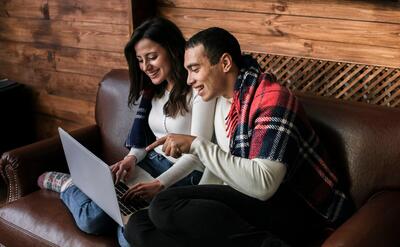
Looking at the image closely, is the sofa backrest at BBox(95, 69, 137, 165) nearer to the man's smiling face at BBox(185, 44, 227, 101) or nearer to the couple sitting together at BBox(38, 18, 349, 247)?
the couple sitting together at BBox(38, 18, 349, 247)

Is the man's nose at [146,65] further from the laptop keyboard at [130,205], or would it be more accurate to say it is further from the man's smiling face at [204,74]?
the laptop keyboard at [130,205]

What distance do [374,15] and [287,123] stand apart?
672 mm

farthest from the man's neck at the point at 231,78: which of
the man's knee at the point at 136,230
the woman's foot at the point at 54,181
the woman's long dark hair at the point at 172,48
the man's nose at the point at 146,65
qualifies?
the woman's foot at the point at 54,181

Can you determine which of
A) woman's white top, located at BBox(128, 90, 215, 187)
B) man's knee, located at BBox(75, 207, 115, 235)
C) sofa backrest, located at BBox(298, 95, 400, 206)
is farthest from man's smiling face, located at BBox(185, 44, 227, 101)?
man's knee, located at BBox(75, 207, 115, 235)

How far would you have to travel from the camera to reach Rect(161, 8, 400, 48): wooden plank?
1655 millimetres

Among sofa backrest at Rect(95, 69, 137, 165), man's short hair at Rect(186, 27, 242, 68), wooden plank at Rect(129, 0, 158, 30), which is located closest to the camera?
man's short hair at Rect(186, 27, 242, 68)

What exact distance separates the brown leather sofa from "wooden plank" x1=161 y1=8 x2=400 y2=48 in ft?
1.05

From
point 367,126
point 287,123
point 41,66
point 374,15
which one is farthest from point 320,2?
point 41,66

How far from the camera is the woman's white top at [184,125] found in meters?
1.55

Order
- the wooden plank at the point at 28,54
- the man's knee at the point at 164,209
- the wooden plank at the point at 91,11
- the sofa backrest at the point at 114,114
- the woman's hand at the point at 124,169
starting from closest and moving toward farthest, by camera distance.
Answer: the man's knee at the point at 164,209
the woman's hand at the point at 124,169
the sofa backrest at the point at 114,114
the wooden plank at the point at 91,11
the wooden plank at the point at 28,54

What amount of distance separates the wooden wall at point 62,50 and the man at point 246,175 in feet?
3.41

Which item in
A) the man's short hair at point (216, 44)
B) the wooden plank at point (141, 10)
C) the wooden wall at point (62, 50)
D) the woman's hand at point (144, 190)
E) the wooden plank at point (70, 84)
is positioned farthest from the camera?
the wooden plank at point (70, 84)

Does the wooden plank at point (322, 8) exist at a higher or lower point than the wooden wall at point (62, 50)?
higher

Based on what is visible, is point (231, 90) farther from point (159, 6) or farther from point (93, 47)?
point (93, 47)
